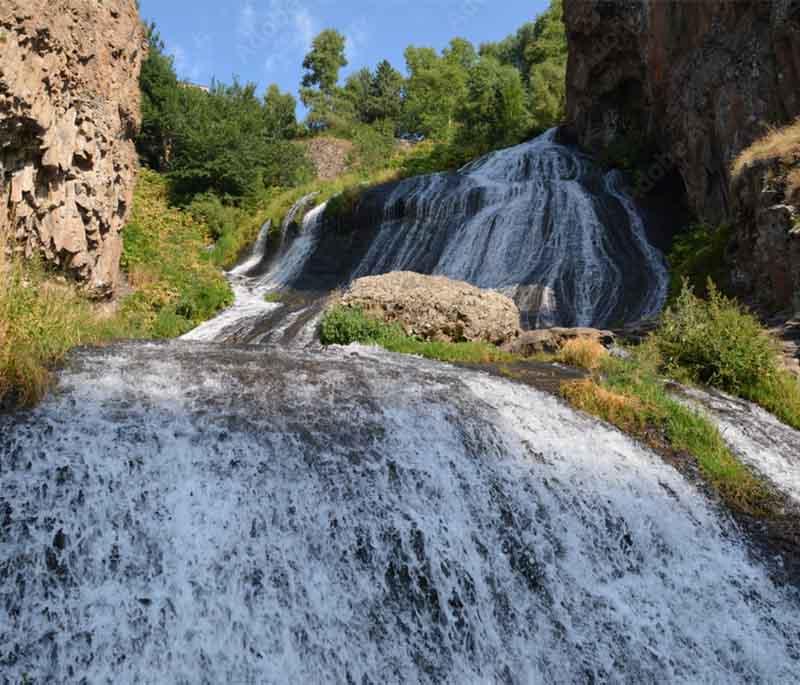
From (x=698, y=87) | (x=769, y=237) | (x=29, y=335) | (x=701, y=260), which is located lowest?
(x=29, y=335)

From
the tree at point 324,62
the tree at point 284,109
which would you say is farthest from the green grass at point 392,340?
the tree at point 324,62

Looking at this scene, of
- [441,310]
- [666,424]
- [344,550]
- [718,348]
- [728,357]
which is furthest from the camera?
[441,310]

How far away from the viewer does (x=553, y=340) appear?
10.5m

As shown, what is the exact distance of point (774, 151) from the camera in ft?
37.0

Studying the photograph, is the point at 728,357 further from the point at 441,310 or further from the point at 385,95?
the point at 385,95

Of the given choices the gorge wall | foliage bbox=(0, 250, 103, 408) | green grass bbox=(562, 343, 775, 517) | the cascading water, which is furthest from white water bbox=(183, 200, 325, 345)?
the gorge wall

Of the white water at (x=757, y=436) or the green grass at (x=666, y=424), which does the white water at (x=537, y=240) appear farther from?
the green grass at (x=666, y=424)

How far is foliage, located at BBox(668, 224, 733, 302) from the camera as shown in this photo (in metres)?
13.1

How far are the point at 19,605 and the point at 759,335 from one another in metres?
9.20

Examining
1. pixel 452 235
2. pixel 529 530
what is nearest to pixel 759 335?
pixel 529 530

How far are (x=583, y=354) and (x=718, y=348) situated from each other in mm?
1885

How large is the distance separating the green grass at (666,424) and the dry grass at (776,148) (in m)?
5.60

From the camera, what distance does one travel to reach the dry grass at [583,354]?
920cm

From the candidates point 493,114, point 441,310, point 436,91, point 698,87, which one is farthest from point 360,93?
point 441,310
